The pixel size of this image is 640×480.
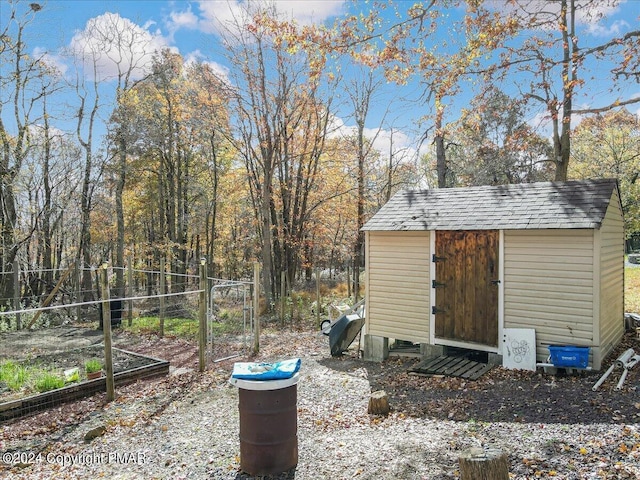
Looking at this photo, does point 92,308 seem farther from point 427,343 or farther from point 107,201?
point 427,343

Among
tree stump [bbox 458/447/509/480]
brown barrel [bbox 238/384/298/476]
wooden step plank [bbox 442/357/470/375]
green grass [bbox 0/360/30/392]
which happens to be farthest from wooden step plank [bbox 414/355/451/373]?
green grass [bbox 0/360/30/392]

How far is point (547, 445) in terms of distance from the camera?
410 cm

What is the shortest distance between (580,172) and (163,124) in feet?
83.0

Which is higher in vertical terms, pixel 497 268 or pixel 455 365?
pixel 497 268

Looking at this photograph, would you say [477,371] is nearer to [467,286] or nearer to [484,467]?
[467,286]

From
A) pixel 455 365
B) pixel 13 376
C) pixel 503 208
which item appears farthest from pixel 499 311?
pixel 13 376

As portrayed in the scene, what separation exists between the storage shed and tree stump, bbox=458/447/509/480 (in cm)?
453

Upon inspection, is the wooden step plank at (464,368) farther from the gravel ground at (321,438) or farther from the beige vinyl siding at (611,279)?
the beige vinyl siding at (611,279)

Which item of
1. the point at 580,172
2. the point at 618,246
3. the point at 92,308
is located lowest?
the point at 92,308

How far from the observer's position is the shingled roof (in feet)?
22.4

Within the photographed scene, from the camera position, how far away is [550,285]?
22.7 ft

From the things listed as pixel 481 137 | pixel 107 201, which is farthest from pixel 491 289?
pixel 107 201

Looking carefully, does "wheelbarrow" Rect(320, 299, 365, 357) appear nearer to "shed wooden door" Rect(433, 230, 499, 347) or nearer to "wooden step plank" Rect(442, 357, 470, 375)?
"shed wooden door" Rect(433, 230, 499, 347)

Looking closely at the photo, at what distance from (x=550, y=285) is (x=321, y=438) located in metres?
4.44
